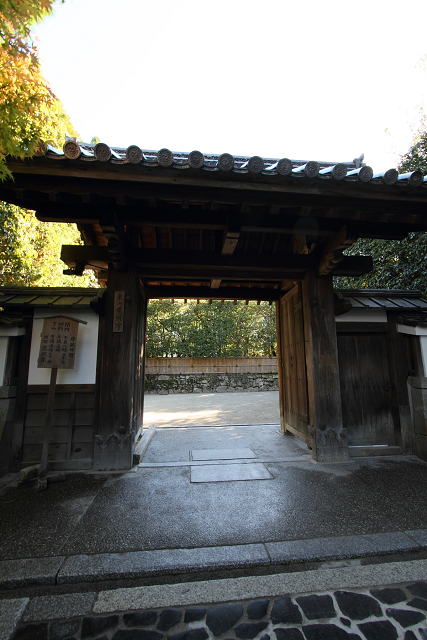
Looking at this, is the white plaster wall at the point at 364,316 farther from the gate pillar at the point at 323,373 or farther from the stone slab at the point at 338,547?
the stone slab at the point at 338,547

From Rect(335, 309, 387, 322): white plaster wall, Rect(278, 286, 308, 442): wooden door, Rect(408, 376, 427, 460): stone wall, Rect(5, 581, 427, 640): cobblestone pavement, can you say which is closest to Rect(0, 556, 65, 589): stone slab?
Rect(5, 581, 427, 640): cobblestone pavement

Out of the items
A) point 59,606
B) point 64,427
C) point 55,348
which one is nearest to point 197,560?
point 59,606

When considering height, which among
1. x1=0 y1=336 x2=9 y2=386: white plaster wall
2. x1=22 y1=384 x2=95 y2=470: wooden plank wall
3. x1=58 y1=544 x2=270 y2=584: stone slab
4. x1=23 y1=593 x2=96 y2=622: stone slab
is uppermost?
x1=0 y1=336 x2=9 y2=386: white plaster wall

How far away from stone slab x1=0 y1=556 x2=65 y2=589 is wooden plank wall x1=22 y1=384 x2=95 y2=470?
2000 mm

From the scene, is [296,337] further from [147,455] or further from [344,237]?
[147,455]

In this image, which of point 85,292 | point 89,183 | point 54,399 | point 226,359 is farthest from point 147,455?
point 226,359

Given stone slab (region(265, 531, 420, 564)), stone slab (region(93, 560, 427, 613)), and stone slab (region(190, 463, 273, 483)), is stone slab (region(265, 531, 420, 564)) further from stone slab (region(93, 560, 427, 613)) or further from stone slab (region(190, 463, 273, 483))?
stone slab (region(190, 463, 273, 483))

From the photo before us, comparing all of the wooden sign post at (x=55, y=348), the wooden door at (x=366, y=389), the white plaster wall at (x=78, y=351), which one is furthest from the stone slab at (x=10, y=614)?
the wooden door at (x=366, y=389)

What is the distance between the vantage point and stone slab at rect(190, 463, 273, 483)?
3.85 meters

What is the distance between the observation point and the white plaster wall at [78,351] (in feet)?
14.5

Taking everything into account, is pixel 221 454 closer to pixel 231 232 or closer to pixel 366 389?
pixel 366 389

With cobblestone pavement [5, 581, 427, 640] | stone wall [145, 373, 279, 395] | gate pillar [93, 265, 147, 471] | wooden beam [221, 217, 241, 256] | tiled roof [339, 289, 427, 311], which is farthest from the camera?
stone wall [145, 373, 279, 395]

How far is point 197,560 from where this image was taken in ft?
7.39

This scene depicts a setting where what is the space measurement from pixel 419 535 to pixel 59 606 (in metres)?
2.85
